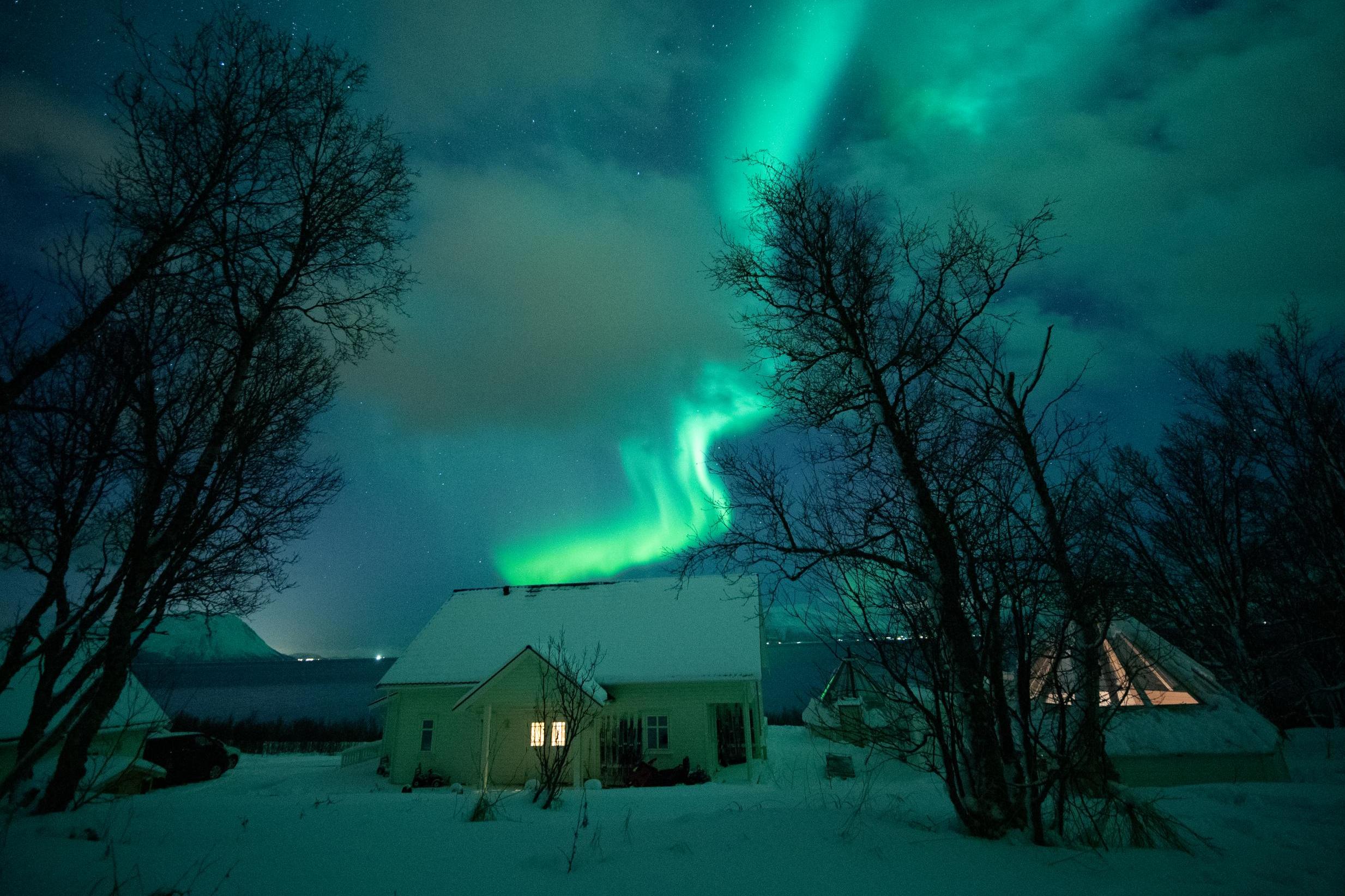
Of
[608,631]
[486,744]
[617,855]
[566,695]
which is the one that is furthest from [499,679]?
[617,855]

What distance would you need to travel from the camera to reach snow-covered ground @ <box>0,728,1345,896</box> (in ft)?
11.9

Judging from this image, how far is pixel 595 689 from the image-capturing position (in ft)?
56.3

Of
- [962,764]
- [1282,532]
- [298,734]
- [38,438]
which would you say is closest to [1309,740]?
[1282,532]

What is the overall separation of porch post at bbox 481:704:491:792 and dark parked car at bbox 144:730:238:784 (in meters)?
11.8

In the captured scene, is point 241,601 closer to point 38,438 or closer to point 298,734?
point 38,438

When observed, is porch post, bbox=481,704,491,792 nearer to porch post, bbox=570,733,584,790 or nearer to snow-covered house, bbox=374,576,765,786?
snow-covered house, bbox=374,576,765,786

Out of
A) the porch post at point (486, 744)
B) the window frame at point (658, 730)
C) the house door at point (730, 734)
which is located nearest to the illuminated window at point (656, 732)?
the window frame at point (658, 730)

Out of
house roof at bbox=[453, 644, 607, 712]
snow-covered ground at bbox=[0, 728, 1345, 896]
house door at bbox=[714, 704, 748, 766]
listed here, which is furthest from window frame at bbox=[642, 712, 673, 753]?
snow-covered ground at bbox=[0, 728, 1345, 896]

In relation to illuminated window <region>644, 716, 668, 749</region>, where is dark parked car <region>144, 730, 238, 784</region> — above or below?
below

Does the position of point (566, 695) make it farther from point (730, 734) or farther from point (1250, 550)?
point (1250, 550)

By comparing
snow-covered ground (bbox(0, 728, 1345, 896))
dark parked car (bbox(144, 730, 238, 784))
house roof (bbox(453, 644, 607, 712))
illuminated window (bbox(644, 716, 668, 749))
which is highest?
house roof (bbox(453, 644, 607, 712))

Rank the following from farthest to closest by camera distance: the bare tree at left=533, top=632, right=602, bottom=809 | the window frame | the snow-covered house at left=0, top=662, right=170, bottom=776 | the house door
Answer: the house door
the window frame
the snow-covered house at left=0, top=662, right=170, bottom=776
the bare tree at left=533, top=632, right=602, bottom=809

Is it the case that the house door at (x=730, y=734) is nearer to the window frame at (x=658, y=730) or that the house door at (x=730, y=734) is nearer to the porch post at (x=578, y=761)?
the window frame at (x=658, y=730)

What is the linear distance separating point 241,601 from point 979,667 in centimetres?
989
